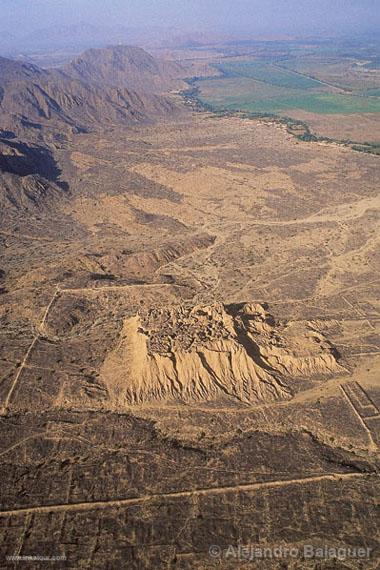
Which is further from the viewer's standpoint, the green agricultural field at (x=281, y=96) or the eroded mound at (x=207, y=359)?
the green agricultural field at (x=281, y=96)

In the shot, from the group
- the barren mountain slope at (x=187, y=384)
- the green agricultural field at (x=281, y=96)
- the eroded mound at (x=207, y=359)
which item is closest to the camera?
the barren mountain slope at (x=187, y=384)

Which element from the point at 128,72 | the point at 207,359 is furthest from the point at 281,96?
the point at 207,359

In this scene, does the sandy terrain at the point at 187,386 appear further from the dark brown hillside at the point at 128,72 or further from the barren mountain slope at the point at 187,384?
the dark brown hillside at the point at 128,72

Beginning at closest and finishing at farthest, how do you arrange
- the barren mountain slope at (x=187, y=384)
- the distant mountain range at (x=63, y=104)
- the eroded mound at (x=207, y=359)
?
1. the barren mountain slope at (x=187, y=384)
2. the eroded mound at (x=207, y=359)
3. the distant mountain range at (x=63, y=104)

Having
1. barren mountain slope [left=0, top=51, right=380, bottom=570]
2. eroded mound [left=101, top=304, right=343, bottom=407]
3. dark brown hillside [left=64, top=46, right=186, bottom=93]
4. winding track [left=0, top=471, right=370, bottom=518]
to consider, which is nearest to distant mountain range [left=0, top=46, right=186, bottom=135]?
dark brown hillside [left=64, top=46, right=186, bottom=93]

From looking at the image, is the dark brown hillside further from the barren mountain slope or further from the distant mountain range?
the barren mountain slope

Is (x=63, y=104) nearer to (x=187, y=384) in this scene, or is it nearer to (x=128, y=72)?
(x=128, y=72)

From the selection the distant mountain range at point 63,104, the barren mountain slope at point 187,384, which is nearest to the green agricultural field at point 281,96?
the distant mountain range at point 63,104

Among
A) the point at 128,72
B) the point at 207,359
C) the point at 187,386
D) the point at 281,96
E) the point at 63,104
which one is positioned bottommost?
the point at 281,96

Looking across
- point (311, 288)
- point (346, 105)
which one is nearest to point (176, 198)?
point (311, 288)
